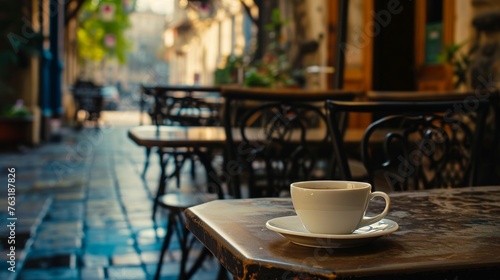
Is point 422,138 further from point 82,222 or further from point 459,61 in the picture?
point 459,61

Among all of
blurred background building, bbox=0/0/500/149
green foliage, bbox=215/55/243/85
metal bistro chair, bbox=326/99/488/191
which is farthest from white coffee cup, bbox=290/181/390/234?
green foliage, bbox=215/55/243/85

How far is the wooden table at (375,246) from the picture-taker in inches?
33.2

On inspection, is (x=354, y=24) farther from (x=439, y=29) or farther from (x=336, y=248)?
(x=336, y=248)

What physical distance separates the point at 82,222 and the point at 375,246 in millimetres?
3582

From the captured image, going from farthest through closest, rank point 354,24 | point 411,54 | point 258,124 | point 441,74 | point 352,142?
point 411,54, point 354,24, point 441,74, point 258,124, point 352,142

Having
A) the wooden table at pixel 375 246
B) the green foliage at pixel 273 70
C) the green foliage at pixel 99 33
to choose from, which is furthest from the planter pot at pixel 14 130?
the green foliage at pixel 99 33

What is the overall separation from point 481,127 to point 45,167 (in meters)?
5.91

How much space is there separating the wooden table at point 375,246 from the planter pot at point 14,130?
8189mm

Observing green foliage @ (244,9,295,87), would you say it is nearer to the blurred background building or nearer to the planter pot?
the blurred background building

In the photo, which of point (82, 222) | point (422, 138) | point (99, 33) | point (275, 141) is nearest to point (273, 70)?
point (82, 222)

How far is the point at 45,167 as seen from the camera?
7262 millimetres

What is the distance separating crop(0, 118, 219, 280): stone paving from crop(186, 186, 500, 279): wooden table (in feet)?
6.38

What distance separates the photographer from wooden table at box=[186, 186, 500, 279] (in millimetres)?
842

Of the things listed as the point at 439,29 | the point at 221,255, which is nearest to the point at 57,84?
the point at 439,29
